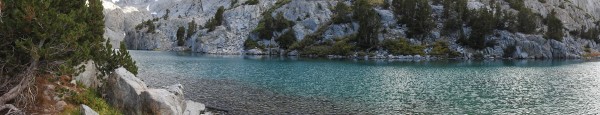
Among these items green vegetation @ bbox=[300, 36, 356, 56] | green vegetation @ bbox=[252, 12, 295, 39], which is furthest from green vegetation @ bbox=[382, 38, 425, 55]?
green vegetation @ bbox=[252, 12, 295, 39]

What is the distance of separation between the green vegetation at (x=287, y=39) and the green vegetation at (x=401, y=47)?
134 ft

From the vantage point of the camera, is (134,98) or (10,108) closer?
(10,108)

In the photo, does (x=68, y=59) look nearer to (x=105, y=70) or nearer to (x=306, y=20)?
(x=105, y=70)

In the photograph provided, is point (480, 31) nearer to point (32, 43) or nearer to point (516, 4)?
point (516, 4)

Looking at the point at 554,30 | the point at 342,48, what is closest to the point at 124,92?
the point at 342,48

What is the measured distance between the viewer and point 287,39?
176875 mm

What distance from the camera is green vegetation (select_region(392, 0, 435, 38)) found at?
158 metres

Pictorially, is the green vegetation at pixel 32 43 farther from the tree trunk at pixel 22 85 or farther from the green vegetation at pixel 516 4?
the green vegetation at pixel 516 4

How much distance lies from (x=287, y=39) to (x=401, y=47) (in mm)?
49302

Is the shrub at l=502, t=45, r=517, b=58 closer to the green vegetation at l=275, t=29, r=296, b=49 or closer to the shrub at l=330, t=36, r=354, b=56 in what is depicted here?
the shrub at l=330, t=36, r=354, b=56

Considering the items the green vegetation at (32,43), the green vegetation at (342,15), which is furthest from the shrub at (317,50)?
the green vegetation at (32,43)

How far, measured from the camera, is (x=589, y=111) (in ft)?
128

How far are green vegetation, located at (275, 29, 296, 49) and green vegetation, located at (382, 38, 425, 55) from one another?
134 ft

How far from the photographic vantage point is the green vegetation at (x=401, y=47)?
485ft
